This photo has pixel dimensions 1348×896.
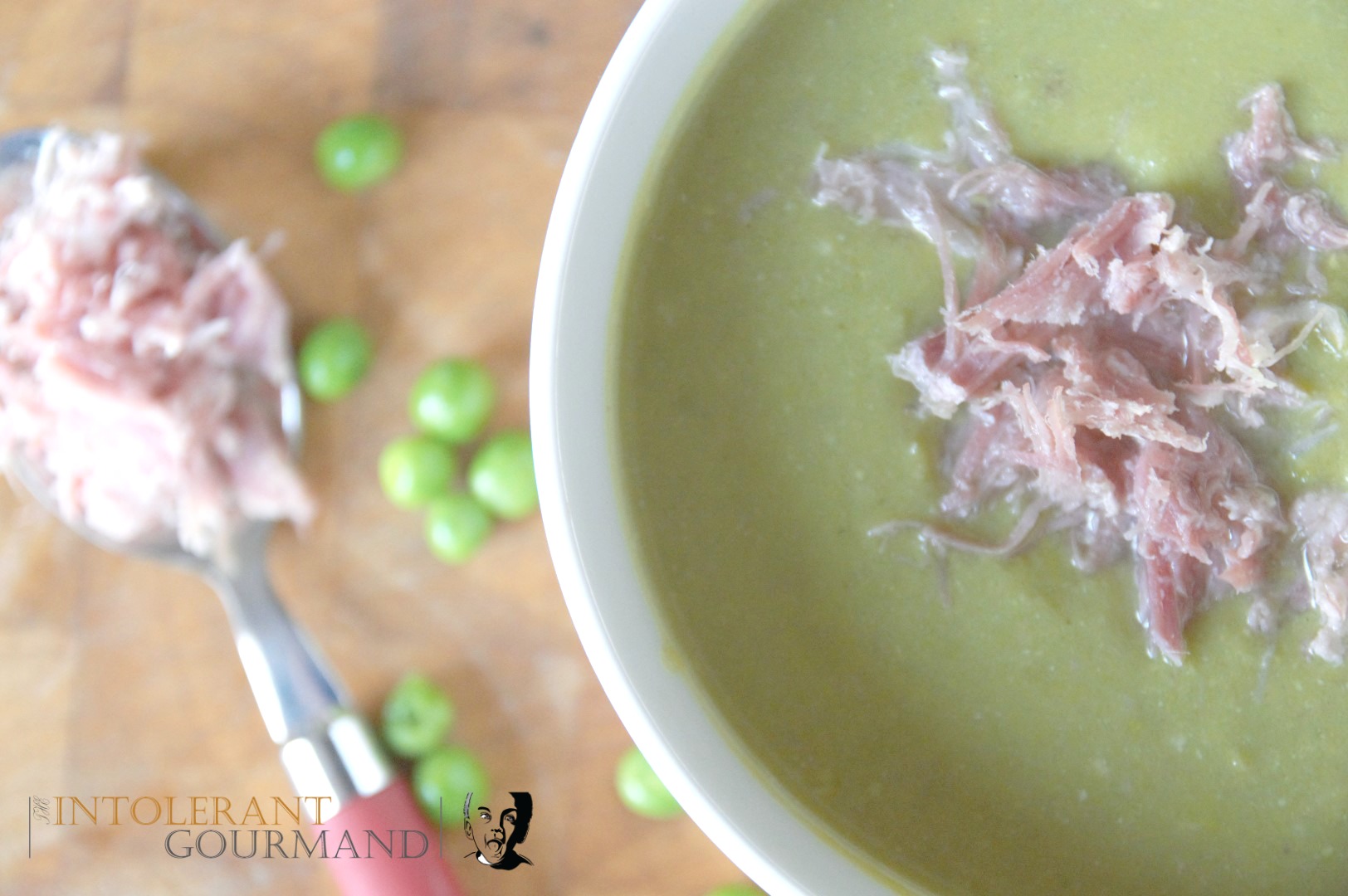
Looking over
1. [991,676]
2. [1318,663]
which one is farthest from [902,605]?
[1318,663]

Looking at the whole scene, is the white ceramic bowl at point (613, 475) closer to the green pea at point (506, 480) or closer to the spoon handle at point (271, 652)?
the green pea at point (506, 480)

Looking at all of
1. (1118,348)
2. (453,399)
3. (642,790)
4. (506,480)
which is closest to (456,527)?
(506,480)

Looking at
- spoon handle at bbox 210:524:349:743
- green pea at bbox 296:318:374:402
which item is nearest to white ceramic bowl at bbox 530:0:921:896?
green pea at bbox 296:318:374:402

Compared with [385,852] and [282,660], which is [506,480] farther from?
[385,852]

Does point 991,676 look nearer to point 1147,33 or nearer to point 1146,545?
point 1146,545

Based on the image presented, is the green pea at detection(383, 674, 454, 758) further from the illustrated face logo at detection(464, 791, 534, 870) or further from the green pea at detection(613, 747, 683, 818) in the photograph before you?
the green pea at detection(613, 747, 683, 818)
